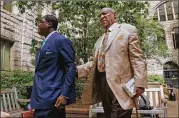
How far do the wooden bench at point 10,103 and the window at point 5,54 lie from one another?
4698 millimetres

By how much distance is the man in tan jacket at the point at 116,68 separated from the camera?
219 centimetres

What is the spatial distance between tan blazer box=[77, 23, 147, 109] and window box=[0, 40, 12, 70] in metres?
7.33

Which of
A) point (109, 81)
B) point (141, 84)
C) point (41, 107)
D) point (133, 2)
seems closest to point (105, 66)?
point (109, 81)

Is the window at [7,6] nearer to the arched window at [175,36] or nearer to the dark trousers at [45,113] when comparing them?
the dark trousers at [45,113]

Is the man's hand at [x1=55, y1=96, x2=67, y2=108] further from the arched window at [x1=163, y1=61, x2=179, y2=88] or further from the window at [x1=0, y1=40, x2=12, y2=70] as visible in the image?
the arched window at [x1=163, y1=61, x2=179, y2=88]

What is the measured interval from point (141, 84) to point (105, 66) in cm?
41

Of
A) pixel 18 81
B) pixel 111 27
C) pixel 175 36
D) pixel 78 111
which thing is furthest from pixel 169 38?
pixel 111 27

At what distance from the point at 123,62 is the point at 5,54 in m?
7.80

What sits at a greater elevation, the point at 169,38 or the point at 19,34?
the point at 169,38

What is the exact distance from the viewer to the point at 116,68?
224cm

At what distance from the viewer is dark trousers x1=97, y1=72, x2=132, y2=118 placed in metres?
2.21

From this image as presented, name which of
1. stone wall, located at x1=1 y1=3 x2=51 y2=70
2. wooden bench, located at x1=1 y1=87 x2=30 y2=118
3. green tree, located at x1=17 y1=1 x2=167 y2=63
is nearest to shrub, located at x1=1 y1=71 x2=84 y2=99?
stone wall, located at x1=1 y1=3 x2=51 y2=70

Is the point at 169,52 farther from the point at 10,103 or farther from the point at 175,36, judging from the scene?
the point at 10,103

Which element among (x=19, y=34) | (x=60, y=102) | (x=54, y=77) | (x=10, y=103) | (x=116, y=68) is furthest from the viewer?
(x=19, y=34)
